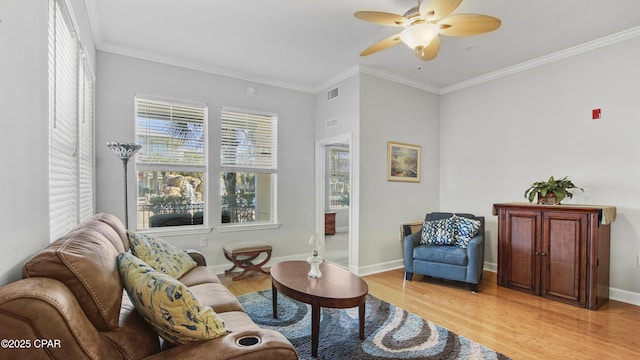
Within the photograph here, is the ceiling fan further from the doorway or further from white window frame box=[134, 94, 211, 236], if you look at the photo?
the doorway

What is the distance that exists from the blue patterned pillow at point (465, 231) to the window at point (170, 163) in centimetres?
335

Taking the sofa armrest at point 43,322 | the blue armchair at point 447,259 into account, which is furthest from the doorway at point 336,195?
the sofa armrest at point 43,322

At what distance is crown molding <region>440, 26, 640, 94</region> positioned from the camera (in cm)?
324

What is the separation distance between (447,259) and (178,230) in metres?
3.38

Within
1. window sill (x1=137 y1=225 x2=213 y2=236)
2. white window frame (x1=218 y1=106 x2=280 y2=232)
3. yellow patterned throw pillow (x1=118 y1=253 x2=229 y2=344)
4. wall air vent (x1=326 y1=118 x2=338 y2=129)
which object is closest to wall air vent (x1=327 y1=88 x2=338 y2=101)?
wall air vent (x1=326 y1=118 x2=338 y2=129)

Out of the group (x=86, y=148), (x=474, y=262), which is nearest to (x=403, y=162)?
(x=474, y=262)

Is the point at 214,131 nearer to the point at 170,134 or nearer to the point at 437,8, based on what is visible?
the point at 170,134

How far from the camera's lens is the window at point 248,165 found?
4426 mm

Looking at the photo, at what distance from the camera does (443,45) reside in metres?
3.54

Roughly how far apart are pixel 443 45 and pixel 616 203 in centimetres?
253

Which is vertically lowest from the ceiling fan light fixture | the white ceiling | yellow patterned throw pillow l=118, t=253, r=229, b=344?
yellow patterned throw pillow l=118, t=253, r=229, b=344

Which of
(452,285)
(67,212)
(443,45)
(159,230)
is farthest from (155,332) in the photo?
(443,45)

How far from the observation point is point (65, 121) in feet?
6.93

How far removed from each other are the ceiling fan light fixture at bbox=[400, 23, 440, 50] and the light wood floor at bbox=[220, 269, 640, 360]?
2388 mm
